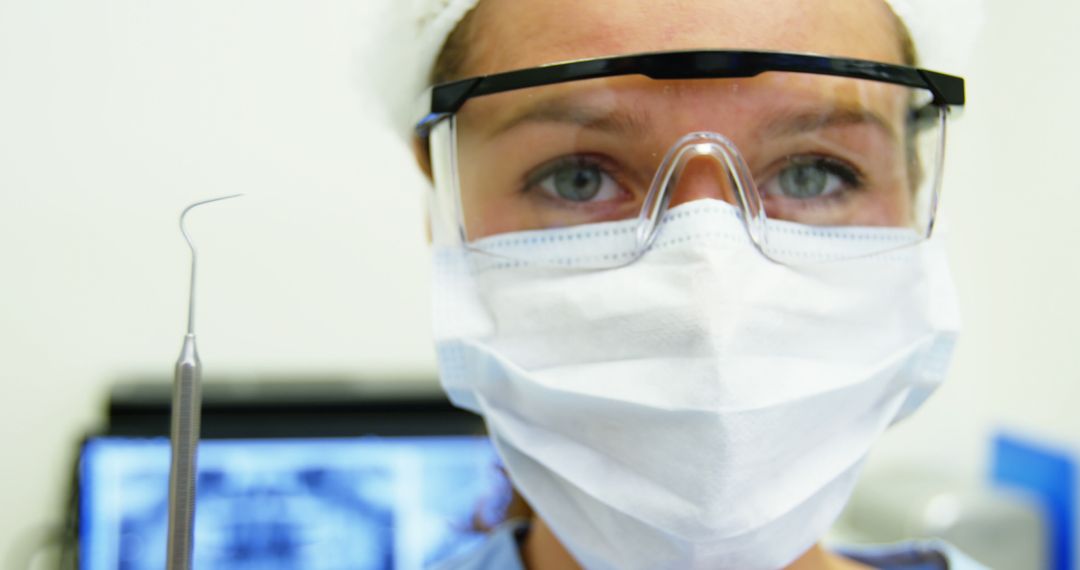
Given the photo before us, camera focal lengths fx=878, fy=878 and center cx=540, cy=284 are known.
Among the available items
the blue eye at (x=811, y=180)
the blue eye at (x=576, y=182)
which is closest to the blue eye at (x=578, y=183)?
the blue eye at (x=576, y=182)

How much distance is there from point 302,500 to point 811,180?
3.11ft

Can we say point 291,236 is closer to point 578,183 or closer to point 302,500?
point 302,500

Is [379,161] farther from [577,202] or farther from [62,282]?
[577,202]

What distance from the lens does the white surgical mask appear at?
698mm

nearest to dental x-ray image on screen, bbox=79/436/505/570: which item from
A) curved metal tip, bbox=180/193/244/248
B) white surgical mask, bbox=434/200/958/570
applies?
white surgical mask, bbox=434/200/958/570

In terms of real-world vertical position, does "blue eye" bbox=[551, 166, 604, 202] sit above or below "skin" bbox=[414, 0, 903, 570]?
below

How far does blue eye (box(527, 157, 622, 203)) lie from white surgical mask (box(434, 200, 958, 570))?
36 millimetres

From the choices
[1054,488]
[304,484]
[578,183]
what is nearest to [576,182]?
[578,183]

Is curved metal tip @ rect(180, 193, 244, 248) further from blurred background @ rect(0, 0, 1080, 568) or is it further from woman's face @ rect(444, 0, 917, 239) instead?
woman's face @ rect(444, 0, 917, 239)

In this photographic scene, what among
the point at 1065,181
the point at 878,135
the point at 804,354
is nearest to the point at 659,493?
the point at 804,354

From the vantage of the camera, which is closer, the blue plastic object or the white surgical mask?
the white surgical mask

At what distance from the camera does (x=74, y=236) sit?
1.13 metres

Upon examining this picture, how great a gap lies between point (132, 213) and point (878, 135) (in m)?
0.83

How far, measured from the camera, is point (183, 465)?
0.54 metres
